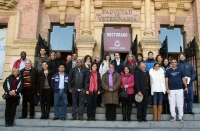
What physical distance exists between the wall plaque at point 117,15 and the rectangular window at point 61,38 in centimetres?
174

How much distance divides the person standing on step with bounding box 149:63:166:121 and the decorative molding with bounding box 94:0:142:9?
5.83 m

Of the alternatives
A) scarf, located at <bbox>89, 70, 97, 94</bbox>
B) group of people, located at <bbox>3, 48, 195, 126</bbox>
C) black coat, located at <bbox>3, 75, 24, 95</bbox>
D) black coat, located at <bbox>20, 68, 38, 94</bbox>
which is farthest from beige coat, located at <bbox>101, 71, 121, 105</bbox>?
black coat, located at <bbox>3, 75, 24, 95</bbox>

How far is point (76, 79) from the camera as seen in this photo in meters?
7.57

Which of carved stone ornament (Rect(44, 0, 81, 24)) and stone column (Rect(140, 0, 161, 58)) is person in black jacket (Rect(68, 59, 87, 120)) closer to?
stone column (Rect(140, 0, 161, 58))

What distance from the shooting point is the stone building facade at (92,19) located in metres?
11.6

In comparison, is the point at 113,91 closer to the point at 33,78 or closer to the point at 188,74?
the point at 33,78

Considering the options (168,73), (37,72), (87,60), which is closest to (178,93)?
(168,73)

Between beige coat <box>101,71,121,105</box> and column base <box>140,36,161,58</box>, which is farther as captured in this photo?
column base <box>140,36,161,58</box>

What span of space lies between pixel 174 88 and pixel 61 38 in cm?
742

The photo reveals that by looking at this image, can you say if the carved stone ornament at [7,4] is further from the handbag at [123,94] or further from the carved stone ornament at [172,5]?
the handbag at [123,94]

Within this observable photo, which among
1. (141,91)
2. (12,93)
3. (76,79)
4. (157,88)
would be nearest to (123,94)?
(141,91)

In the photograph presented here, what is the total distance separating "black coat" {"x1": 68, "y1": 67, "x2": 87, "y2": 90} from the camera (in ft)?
24.7

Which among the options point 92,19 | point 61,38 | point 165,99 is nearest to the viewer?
point 165,99

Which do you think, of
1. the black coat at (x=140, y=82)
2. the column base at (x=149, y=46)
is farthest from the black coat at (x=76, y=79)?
the column base at (x=149, y=46)
